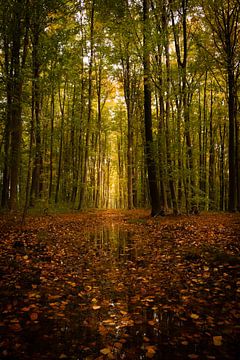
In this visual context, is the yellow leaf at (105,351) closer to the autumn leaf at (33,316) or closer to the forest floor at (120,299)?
the forest floor at (120,299)

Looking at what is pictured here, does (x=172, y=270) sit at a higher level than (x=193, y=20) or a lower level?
lower

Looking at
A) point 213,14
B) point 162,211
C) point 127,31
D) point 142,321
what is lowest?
point 142,321

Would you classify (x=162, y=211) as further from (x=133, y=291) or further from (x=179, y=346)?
(x=179, y=346)

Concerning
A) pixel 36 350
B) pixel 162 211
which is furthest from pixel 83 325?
pixel 162 211

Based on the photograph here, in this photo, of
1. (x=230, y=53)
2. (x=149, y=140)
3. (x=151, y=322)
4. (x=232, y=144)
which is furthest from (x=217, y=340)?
(x=230, y=53)

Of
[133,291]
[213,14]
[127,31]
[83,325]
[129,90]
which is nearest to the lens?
[83,325]

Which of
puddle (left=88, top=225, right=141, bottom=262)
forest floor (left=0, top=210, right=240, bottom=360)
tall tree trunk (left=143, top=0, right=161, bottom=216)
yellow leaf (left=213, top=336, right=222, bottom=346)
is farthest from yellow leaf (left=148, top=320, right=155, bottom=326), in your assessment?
tall tree trunk (left=143, top=0, right=161, bottom=216)

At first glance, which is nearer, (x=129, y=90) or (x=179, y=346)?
(x=179, y=346)

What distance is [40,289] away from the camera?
5.03m

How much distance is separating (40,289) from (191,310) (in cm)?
282

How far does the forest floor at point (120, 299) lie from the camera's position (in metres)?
3.15

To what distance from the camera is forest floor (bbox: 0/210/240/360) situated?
3152 millimetres

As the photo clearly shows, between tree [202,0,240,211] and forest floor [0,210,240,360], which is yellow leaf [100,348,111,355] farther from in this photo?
tree [202,0,240,211]

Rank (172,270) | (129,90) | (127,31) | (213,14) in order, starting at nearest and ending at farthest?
(172,270) → (127,31) → (213,14) → (129,90)
